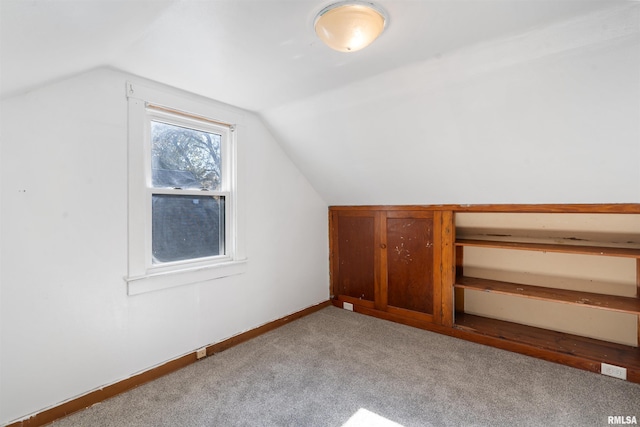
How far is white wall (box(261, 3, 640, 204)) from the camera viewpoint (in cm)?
159

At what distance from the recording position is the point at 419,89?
6.76 feet

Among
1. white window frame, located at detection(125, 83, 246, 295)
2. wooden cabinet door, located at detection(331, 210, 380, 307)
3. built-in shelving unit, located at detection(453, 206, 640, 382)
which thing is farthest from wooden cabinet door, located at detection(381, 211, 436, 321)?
white window frame, located at detection(125, 83, 246, 295)

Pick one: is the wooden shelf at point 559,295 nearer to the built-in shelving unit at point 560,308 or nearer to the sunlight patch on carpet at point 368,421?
the built-in shelving unit at point 560,308

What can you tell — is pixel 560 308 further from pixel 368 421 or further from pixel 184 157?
pixel 184 157

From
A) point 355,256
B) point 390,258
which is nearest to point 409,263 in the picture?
point 390,258

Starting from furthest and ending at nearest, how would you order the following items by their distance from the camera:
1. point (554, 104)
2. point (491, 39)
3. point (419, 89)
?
point (419, 89), point (554, 104), point (491, 39)

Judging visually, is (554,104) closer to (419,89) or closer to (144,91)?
(419,89)

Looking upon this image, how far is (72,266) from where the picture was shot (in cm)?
182

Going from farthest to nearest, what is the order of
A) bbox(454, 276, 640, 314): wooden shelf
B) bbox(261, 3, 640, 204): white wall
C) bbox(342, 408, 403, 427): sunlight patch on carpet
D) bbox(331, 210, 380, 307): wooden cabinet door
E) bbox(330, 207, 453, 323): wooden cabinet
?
bbox(331, 210, 380, 307): wooden cabinet door
bbox(330, 207, 453, 323): wooden cabinet
bbox(454, 276, 640, 314): wooden shelf
bbox(342, 408, 403, 427): sunlight patch on carpet
bbox(261, 3, 640, 204): white wall

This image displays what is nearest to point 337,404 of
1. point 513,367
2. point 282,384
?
point 282,384

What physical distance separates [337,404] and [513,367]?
1388mm

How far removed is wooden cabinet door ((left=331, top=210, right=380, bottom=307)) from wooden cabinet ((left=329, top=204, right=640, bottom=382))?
0.01 metres

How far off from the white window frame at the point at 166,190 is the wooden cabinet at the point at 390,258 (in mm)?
1337

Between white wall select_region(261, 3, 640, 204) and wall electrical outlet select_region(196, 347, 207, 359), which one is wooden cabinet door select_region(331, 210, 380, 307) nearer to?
white wall select_region(261, 3, 640, 204)
